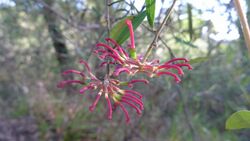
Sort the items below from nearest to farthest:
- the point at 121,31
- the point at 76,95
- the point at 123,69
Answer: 1. the point at 123,69
2. the point at 121,31
3. the point at 76,95

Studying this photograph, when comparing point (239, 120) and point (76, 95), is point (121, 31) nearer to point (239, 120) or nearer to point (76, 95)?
point (239, 120)

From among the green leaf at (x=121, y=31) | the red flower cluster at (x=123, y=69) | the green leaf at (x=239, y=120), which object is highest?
the green leaf at (x=121, y=31)

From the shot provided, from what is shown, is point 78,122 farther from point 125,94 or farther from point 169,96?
point 125,94

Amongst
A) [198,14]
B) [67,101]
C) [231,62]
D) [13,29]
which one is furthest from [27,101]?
[198,14]

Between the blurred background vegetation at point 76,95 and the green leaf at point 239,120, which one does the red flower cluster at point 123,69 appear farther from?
the blurred background vegetation at point 76,95

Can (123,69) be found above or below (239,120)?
above

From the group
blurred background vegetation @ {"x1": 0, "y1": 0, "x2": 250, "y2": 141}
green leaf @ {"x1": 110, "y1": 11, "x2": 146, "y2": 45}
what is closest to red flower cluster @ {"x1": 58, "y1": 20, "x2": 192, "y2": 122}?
green leaf @ {"x1": 110, "y1": 11, "x2": 146, "y2": 45}

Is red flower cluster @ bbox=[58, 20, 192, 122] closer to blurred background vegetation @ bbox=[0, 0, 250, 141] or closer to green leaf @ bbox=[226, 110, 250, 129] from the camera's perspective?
green leaf @ bbox=[226, 110, 250, 129]

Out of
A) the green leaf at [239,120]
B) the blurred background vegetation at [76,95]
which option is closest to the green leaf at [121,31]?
the green leaf at [239,120]

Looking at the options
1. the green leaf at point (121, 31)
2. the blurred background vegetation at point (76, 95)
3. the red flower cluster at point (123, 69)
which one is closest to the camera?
the red flower cluster at point (123, 69)

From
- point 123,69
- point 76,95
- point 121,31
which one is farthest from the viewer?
point 76,95

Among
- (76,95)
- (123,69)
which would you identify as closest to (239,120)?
(123,69)

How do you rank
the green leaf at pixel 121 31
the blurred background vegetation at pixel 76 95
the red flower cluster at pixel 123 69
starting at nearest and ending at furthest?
the red flower cluster at pixel 123 69 < the green leaf at pixel 121 31 < the blurred background vegetation at pixel 76 95

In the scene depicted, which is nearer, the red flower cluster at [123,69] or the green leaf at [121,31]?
the red flower cluster at [123,69]
